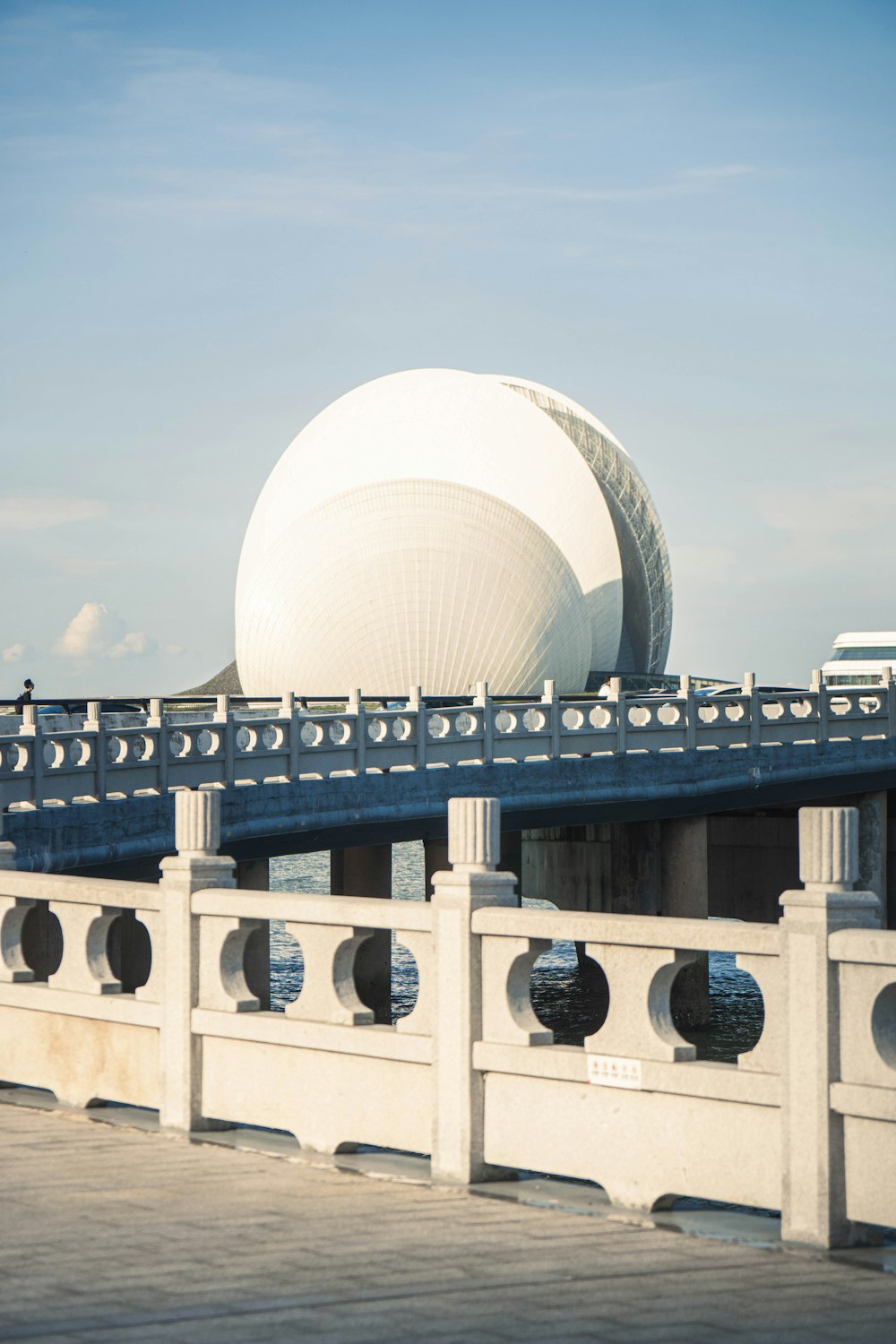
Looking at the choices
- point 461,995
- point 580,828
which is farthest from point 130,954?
point 461,995

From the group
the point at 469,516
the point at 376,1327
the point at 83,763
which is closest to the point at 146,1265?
the point at 376,1327

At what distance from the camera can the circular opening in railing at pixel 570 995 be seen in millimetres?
32250

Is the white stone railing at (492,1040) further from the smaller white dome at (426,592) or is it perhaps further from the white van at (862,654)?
the white van at (862,654)

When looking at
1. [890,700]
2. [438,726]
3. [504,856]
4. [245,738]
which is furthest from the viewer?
[890,700]

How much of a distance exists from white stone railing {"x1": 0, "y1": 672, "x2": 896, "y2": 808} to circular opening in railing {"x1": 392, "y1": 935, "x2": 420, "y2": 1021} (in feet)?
14.3

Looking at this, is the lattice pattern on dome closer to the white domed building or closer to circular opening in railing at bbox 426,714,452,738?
the white domed building

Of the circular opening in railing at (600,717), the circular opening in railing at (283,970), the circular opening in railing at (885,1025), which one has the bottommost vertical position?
the circular opening in railing at (283,970)

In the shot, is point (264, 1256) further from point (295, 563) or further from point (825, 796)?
point (295, 563)

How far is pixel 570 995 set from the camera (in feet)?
116

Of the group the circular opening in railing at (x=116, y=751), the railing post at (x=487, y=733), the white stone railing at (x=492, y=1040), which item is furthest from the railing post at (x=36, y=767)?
the white stone railing at (x=492, y=1040)

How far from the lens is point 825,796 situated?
130 ft

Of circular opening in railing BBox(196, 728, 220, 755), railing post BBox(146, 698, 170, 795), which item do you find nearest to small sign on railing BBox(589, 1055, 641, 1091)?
railing post BBox(146, 698, 170, 795)

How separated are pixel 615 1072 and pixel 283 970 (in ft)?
94.4

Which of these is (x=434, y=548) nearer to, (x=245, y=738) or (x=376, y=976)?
(x=376, y=976)
